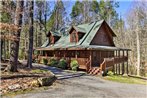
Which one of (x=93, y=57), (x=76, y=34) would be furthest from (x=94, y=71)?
(x=76, y=34)

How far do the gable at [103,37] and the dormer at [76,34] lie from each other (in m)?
1.96

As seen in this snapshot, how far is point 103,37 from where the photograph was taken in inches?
1075

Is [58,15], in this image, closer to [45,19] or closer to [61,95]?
[45,19]

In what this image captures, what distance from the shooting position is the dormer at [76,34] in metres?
25.8

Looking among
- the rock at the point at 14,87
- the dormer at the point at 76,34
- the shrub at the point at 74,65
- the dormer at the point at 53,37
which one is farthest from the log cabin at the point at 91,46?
the rock at the point at 14,87

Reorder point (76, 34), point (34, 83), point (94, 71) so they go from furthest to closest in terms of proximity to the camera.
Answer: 1. point (76, 34)
2. point (94, 71)
3. point (34, 83)

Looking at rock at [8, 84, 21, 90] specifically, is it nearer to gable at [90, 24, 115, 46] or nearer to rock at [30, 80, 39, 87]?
rock at [30, 80, 39, 87]

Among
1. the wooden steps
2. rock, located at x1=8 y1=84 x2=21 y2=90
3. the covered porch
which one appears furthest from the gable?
rock, located at x1=8 y1=84 x2=21 y2=90

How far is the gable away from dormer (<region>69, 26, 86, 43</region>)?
1.96 metres

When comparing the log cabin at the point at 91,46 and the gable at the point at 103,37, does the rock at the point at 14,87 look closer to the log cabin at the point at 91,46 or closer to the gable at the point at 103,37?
the log cabin at the point at 91,46

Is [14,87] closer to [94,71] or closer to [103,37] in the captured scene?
[94,71]

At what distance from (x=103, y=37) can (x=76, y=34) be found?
4.06 m

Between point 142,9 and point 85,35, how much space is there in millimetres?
15076

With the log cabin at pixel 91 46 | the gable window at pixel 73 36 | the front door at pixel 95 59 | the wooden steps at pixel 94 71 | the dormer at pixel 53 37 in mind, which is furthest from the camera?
the dormer at pixel 53 37
